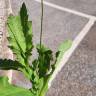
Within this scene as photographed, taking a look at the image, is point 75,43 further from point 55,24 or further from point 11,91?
point 11,91

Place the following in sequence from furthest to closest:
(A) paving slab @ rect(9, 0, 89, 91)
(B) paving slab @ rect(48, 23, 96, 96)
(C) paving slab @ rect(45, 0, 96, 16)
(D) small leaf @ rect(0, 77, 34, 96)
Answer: (C) paving slab @ rect(45, 0, 96, 16)
(A) paving slab @ rect(9, 0, 89, 91)
(B) paving slab @ rect(48, 23, 96, 96)
(D) small leaf @ rect(0, 77, 34, 96)

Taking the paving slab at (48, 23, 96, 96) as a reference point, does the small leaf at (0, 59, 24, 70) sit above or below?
above

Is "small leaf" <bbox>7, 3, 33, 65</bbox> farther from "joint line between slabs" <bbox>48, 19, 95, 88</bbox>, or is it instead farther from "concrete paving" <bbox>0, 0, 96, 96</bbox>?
"joint line between slabs" <bbox>48, 19, 95, 88</bbox>

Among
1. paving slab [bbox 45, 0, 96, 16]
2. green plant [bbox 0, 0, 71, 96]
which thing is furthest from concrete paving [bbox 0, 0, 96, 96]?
green plant [bbox 0, 0, 71, 96]

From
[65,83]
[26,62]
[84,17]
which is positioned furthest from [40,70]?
[84,17]

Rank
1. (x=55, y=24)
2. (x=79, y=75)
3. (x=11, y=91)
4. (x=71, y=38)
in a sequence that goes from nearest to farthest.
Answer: (x=11, y=91), (x=79, y=75), (x=71, y=38), (x=55, y=24)

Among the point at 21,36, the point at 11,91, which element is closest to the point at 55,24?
the point at 21,36

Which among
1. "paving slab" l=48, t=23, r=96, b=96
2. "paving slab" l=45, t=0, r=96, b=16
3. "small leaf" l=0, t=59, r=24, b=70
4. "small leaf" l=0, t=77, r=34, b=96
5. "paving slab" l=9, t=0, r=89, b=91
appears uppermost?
"small leaf" l=0, t=77, r=34, b=96
